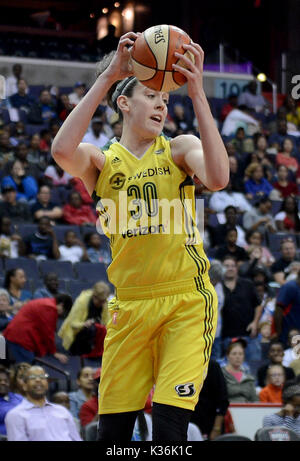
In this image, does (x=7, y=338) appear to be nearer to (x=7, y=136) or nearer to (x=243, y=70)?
(x=7, y=136)

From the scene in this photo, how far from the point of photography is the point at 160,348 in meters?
4.38

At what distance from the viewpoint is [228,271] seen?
1079 cm

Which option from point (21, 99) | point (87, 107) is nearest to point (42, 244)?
point (21, 99)

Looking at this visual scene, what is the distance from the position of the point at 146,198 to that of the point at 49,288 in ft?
21.1

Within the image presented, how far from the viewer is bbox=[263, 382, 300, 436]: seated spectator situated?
795 cm

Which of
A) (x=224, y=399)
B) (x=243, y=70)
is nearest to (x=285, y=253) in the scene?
(x=224, y=399)

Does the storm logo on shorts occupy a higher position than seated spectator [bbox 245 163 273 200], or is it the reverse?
seated spectator [bbox 245 163 273 200]

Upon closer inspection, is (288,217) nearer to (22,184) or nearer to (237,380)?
(22,184)

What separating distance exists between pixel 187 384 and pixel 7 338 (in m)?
5.25

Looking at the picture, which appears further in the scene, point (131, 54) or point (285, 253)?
point (285, 253)

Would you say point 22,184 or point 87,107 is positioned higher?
point 22,184

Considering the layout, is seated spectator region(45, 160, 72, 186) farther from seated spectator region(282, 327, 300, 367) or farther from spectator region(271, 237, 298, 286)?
seated spectator region(282, 327, 300, 367)

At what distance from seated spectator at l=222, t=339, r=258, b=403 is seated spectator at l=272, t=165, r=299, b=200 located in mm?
5996

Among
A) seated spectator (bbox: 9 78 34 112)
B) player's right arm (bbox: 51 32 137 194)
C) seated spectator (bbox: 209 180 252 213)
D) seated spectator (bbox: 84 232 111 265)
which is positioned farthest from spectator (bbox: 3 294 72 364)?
seated spectator (bbox: 9 78 34 112)
